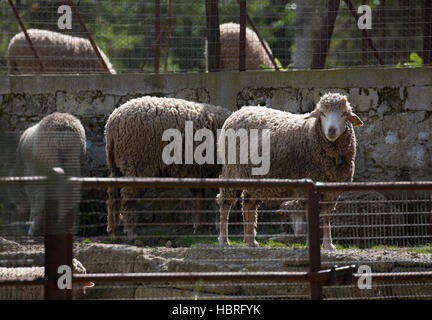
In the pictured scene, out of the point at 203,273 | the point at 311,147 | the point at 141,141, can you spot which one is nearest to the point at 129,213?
the point at 141,141

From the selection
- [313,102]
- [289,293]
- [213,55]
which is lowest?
[289,293]

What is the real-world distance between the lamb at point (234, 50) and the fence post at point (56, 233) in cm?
694

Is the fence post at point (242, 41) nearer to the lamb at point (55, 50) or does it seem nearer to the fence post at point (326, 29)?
the fence post at point (326, 29)

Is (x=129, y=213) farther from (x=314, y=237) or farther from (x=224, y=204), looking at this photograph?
(x=314, y=237)

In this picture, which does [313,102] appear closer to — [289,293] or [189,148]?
[189,148]

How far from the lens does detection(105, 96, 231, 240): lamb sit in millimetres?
9406

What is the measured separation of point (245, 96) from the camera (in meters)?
10.5

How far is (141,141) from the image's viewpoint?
943cm

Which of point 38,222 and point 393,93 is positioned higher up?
point 393,93

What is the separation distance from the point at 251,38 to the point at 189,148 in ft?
16.6

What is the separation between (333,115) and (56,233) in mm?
4117

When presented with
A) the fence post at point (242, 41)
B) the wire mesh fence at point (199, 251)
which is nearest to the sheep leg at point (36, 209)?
the wire mesh fence at point (199, 251)

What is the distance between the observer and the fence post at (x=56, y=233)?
4.69m
